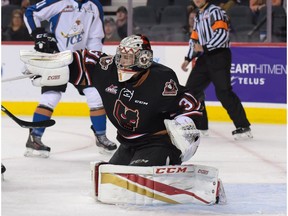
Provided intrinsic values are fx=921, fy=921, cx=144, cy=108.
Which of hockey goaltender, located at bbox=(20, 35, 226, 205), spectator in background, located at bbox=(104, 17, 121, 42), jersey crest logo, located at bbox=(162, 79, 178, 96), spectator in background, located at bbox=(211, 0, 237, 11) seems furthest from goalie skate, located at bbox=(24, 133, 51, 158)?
spectator in background, located at bbox=(211, 0, 237, 11)

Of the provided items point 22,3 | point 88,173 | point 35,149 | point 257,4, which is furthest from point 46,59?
point 22,3

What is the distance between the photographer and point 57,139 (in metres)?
6.24

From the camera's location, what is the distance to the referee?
20.3 ft

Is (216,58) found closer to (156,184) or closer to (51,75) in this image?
(51,75)

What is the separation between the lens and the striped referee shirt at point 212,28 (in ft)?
20.3

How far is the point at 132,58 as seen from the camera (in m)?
3.76

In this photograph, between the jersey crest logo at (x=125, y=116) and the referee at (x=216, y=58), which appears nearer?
the jersey crest logo at (x=125, y=116)

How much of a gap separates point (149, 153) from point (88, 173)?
88 cm

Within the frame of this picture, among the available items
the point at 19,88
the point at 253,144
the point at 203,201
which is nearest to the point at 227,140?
the point at 253,144

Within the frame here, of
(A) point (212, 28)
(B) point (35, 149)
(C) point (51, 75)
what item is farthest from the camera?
(A) point (212, 28)

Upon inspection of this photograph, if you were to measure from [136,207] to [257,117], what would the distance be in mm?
3695

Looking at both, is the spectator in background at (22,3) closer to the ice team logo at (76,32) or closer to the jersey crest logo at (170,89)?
the ice team logo at (76,32)

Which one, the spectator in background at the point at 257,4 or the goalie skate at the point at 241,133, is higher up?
the spectator in background at the point at 257,4

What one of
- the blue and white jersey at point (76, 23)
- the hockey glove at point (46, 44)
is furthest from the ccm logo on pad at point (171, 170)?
the blue and white jersey at point (76, 23)
